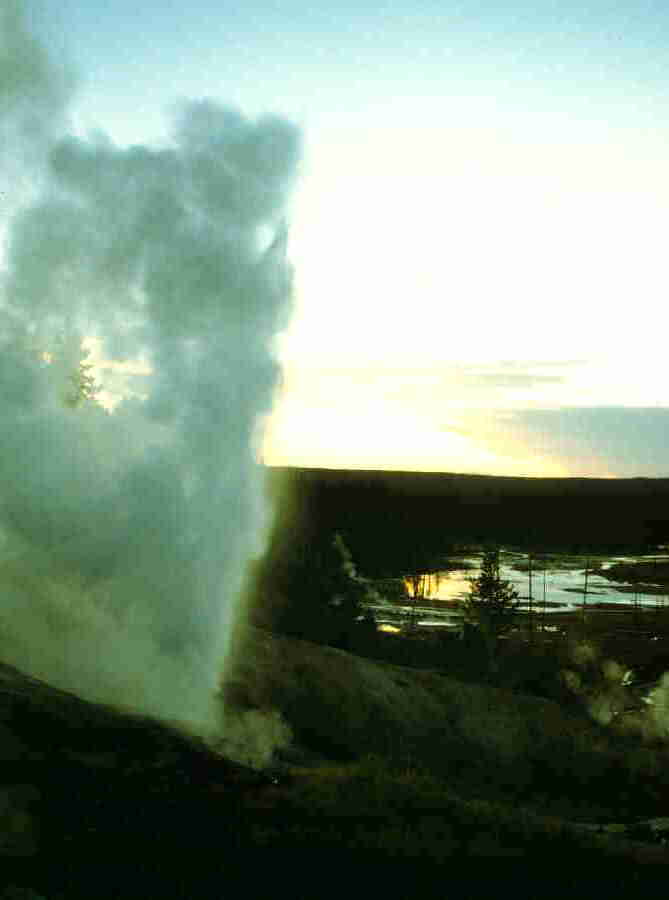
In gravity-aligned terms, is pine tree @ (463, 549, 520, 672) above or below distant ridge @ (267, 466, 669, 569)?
below

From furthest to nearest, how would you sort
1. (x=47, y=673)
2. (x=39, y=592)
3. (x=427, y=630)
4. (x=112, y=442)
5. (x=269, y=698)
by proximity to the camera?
(x=427, y=630), (x=269, y=698), (x=112, y=442), (x=39, y=592), (x=47, y=673)

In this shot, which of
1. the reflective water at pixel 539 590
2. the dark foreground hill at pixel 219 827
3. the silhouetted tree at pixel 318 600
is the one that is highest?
the reflective water at pixel 539 590

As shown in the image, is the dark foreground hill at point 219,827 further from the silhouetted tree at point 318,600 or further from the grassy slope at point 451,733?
the silhouetted tree at point 318,600

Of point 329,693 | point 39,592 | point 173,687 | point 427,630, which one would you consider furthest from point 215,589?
point 427,630

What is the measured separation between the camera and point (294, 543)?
5281 cm

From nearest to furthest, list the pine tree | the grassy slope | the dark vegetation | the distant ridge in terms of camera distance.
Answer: the dark vegetation
the grassy slope
the pine tree
the distant ridge

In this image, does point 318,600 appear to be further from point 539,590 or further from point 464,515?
point 464,515

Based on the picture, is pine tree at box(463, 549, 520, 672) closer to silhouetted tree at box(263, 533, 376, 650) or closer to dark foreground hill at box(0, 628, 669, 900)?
silhouetted tree at box(263, 533, 376, 650)

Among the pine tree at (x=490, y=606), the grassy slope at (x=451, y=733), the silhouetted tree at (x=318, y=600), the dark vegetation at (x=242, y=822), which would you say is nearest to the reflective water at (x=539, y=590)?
the pine tree at (x=490, y=606)

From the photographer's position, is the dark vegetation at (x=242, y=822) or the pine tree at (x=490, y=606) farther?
the pine tree at (x=490, y=606)

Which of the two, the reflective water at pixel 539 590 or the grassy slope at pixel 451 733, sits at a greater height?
the reflective water at pixel 539 590

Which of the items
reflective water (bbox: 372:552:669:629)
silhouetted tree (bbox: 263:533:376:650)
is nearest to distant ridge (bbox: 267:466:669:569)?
reflective water (bbox: 372:552:669:629)

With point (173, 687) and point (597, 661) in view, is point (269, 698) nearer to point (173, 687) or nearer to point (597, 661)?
point (173, 687)

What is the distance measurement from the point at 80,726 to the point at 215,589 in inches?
367
